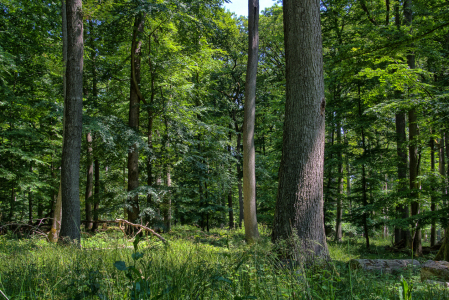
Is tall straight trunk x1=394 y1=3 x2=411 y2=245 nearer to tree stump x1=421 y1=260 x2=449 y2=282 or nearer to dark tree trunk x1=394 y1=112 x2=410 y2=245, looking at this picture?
dark tree trunk x1=394 y1=112 x2=410 y2=245

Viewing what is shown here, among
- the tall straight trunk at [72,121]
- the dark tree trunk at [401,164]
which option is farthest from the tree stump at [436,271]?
the tall straight trunk at [72,121]

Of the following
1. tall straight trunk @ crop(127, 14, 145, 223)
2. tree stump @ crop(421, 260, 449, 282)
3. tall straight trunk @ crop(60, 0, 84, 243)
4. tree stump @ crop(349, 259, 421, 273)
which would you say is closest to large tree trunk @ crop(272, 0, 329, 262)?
tree stump @ crop(349, 259, 421, 273)

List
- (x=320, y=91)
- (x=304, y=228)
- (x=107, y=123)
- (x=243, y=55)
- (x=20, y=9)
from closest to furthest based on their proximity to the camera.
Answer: (x=304, y=228), (x=320, y=91), (x=107, y=123), (x=20, y=9), (x=243, y=55)

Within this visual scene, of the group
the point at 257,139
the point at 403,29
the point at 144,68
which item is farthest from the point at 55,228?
the point at 257,139

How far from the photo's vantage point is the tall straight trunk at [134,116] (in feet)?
30.6

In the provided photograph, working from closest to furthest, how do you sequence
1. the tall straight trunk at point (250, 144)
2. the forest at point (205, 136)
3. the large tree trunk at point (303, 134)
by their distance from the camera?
the forest at point (205, 136), the large tree trunk at point (303, 134), the tall straight trunk at point (250, 144)

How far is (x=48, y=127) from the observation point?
472 inches

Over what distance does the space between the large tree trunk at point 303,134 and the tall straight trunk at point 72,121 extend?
16.4 feet

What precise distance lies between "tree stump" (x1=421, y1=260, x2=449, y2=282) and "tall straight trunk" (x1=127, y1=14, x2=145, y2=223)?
773cm

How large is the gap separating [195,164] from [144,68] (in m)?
4.80

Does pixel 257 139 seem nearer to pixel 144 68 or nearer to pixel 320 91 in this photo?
pixel 144 68

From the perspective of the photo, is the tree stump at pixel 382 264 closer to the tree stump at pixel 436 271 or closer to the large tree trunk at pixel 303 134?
the tree stump at pixel 436 271

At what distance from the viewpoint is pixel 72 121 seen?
264 inches

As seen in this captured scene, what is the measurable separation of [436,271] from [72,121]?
7.71 meters
